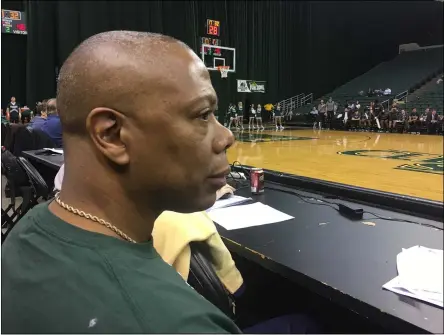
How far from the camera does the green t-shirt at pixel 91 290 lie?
30 cm

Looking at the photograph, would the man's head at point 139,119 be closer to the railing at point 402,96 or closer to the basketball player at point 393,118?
the basketball player at point 393,118

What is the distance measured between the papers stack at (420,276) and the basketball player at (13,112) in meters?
5.67

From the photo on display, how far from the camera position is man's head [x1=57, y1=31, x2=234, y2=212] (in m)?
0.37

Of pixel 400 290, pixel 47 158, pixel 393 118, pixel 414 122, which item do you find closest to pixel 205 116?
pixel 400 290

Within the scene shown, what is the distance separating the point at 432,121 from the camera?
693 centimetres

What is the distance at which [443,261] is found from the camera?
0.49m

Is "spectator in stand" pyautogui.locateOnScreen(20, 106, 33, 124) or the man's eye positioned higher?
"spectator in stand" pyautogui.locateOnScreen(20, 106, 33, 124)

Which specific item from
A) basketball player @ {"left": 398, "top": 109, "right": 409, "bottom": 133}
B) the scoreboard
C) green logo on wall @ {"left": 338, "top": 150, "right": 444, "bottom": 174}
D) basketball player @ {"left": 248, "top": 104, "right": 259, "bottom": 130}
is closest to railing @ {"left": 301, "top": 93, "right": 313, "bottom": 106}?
basketball player @ {"left": 248, "top": 104, "right": 259, "bottom": 130}

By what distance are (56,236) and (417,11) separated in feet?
5.65

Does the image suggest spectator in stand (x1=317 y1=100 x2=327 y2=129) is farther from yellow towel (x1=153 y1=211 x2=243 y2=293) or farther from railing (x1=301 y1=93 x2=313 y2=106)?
yellow towel (x1=153 y1=211 x2=243 y2=293)

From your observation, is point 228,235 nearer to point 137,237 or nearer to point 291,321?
point 291,321

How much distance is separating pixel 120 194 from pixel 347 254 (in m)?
0.55

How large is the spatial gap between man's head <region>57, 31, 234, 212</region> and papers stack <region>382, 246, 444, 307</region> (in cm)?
33

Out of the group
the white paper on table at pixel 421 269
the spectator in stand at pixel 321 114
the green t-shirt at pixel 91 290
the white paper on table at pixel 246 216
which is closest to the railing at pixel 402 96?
the spectator in stand at pixel 321 114
